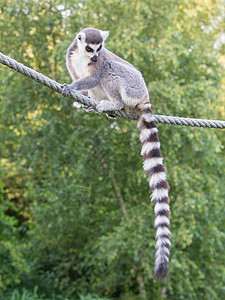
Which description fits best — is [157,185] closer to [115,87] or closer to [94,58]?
[115,87]

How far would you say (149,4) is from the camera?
21.6ft

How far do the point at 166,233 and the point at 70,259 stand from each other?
5.60 meters

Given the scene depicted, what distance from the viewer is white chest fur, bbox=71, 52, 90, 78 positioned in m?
3.71

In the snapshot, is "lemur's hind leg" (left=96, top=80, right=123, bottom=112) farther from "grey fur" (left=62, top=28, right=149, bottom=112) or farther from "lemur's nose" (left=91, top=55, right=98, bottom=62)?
"lemur's nose" (left=91, top=55, right=98, bottom=62)

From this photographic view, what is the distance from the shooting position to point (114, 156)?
695cm

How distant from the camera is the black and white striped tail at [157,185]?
2.67 m

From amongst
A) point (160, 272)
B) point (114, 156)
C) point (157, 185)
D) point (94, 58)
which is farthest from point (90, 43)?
point (114, 156)

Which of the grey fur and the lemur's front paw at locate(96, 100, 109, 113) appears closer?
the lemur's front paw at locate(96, 100, 109, 113)

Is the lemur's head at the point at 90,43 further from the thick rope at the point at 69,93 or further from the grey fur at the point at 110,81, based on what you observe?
the thick rope at the point at 69,93

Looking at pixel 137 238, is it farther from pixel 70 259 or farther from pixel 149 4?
pixel 149 4

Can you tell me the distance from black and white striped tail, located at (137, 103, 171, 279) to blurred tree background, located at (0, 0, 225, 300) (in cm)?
270

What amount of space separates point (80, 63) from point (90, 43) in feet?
0.74

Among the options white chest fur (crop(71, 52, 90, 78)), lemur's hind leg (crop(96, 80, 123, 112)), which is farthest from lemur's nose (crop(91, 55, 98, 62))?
lemur's hind leg (crop(96, 80, 123, 112))

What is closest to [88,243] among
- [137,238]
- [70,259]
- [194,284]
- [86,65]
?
[70,259]
